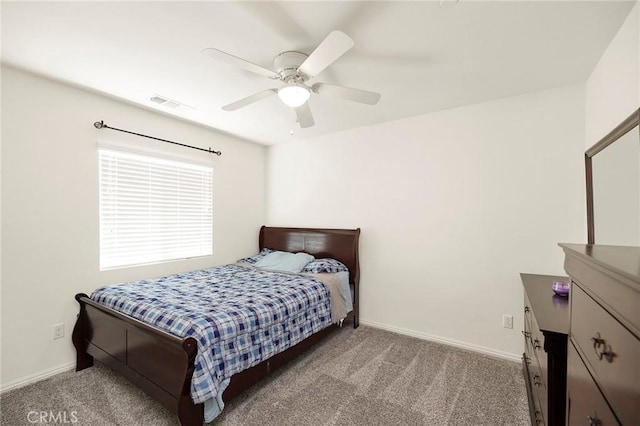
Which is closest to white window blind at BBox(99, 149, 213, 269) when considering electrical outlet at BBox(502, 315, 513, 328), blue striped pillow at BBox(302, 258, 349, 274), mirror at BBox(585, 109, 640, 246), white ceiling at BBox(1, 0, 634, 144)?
white ceiling at BBox(1, 0, 634, 144)

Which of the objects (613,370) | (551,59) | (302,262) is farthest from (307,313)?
(551,59)

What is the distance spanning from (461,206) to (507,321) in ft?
3.75

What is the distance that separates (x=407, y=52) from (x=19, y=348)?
3690 millimetres

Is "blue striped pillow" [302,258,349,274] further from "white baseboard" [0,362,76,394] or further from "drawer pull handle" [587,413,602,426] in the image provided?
"drawer pull handle" [587,413,602,426]

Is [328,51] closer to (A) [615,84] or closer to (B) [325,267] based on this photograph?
(A) [615,84]

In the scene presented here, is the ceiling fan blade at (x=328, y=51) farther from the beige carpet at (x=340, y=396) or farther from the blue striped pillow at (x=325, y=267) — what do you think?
the beige carpet at (x=340, y=396)

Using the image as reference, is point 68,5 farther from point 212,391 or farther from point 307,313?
point 307,313

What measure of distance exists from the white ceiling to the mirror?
65 centimetres

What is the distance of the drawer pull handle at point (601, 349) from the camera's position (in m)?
0.73

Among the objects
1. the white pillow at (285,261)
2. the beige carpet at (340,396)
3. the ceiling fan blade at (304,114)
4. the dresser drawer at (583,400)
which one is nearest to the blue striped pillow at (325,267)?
the white pillow at (285,261)

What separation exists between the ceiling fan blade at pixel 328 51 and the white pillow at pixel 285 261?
2195 millimetres

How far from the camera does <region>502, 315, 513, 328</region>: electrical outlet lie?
2663 millimetres

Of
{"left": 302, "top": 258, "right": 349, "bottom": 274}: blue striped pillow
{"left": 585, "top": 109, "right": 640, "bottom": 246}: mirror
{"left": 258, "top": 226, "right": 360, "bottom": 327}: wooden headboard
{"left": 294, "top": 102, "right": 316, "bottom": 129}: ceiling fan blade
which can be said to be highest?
{"left": 294, "top": 102, "right": 316, "bottom": 129}: ceiling fan blade

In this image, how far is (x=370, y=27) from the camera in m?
1.73
